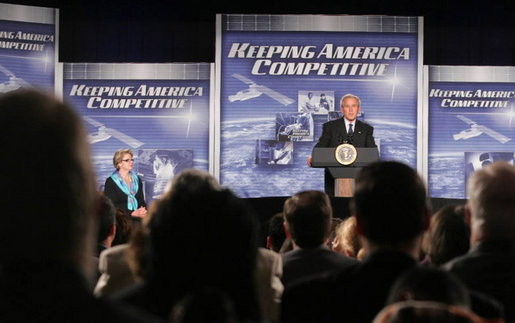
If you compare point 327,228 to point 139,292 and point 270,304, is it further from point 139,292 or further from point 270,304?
point 139,292

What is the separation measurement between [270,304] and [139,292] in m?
1.01

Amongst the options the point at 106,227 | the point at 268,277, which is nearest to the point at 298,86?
the point at 106,227

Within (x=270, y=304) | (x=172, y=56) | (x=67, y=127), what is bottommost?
(x=270, y=304)

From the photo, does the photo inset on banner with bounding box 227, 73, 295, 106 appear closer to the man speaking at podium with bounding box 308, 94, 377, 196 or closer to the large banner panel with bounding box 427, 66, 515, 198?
the man speaking at podium with bounding box 308, 94, 377, 196

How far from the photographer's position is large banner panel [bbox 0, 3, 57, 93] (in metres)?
8.99

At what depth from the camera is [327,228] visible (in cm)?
254

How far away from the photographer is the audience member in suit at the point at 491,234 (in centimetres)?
168

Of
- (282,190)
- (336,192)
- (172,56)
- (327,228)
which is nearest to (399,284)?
(327,228)

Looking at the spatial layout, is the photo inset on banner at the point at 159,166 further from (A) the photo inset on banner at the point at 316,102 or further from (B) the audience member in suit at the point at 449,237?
(B) the audience member in suit at the point at 449,237

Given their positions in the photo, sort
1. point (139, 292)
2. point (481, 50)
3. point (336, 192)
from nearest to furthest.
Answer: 1. point (139, 292)
2. point (336, 192)
3. point (481, 50)

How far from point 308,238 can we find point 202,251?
1.57 meters

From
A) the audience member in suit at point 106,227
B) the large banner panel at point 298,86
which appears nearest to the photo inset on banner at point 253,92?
the large banner panel at point 298,86

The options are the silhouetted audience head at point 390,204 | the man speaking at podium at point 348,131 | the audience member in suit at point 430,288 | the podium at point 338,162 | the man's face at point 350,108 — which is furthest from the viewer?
the man's face at point 350,108

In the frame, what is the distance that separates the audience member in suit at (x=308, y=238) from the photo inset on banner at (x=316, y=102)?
6673 mm
